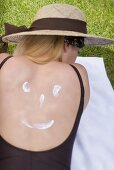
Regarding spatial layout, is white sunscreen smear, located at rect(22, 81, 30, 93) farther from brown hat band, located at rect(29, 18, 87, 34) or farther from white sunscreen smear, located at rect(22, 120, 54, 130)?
brown hat band, located at rect(29, 18, 87, 34)

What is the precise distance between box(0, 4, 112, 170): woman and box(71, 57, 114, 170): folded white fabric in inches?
17.8

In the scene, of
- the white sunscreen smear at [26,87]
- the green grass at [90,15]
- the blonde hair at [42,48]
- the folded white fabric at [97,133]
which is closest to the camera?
the white sunscreen smear at [26,87]

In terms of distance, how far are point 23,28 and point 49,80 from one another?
0.53 metres

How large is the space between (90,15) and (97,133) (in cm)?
154

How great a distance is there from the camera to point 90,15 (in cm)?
429

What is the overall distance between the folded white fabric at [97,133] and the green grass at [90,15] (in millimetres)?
612

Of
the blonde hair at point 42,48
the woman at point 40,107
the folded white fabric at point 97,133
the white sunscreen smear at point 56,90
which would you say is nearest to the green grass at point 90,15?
the folded white fabric at point 97,133

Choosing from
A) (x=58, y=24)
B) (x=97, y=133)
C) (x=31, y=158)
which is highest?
(x=58, y=24)

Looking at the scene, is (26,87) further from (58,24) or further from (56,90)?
(58,24)

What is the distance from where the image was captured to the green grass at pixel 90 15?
406 centimetres

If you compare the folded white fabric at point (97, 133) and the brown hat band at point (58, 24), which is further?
the folded white fabric at point (97, 133)

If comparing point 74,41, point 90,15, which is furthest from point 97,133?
point 90,15

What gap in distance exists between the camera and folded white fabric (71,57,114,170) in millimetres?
2869

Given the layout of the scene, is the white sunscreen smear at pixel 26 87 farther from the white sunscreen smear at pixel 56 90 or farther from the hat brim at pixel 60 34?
the hat brim at pixel 60 34
